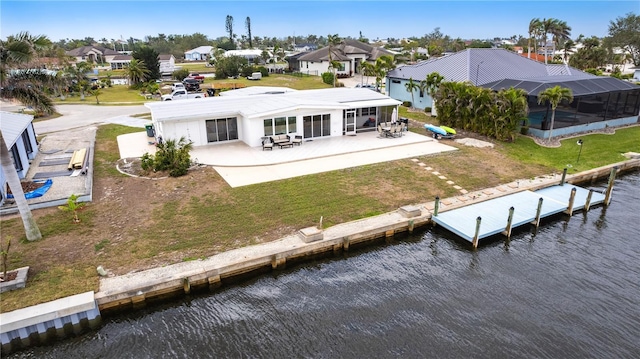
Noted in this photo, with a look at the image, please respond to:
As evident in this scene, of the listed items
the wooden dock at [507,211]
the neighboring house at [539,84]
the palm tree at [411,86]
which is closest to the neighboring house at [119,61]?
the neighboring house at [539,84]

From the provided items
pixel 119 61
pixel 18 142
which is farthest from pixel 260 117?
pixel 119 61

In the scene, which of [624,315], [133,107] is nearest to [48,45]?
[624,315]

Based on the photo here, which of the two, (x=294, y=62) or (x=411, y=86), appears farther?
(x=294, y=62)

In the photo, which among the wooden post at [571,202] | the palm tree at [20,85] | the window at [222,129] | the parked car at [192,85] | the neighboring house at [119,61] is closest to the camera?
the palm tree at [20,85]

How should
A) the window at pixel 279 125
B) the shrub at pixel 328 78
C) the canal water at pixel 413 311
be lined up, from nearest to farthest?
the canal water at pixel 413 311 → the window at pixel 279 125 → the shrub at pixel 328 78

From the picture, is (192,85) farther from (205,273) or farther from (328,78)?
(205,273)

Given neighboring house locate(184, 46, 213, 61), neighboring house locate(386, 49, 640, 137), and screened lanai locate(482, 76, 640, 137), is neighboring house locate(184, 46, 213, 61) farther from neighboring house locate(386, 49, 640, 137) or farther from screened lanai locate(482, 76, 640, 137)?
screened lanai locate(482, 76, 640, 137)

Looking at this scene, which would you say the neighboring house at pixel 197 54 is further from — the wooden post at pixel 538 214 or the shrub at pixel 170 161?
the wooden post at pixel 538 214
